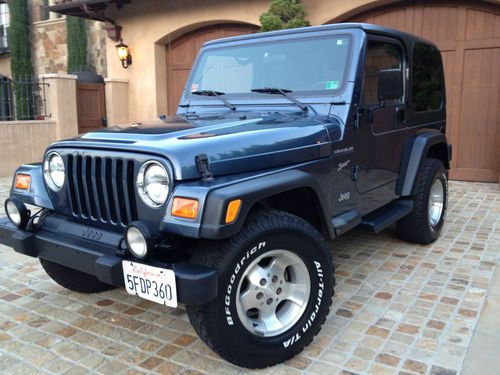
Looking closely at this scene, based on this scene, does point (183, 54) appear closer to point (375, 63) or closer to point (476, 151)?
point (476, 151)

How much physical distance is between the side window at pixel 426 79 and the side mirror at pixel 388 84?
2.82 ft

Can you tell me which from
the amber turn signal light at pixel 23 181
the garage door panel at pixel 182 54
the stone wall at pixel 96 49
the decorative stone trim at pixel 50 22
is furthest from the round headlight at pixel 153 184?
the decorative stone trim at pixel 50 22

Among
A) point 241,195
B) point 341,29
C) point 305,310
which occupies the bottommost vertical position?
point 305,310

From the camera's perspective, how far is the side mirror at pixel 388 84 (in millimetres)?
3285

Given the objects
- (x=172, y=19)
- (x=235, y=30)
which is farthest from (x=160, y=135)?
(x=172, y=19)

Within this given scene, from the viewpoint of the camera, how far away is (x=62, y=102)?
A: 32.8 feet

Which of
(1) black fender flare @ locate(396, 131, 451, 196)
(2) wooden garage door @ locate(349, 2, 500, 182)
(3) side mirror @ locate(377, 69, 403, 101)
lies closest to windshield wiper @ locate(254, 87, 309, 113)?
(3) side mirror @ locate(377, 69, 403, 101)

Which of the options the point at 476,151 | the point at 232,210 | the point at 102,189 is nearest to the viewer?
the point at 232,210

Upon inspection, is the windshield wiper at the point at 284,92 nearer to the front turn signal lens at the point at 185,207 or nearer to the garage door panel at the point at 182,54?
the front turn signal lens at the point at 185,207

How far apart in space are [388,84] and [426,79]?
1.41 m

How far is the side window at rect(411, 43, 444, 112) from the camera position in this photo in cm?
427

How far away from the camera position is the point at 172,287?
2.15 m

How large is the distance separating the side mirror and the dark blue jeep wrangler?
0.01 meters

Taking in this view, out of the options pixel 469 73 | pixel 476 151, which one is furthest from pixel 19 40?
pixel 476 151
